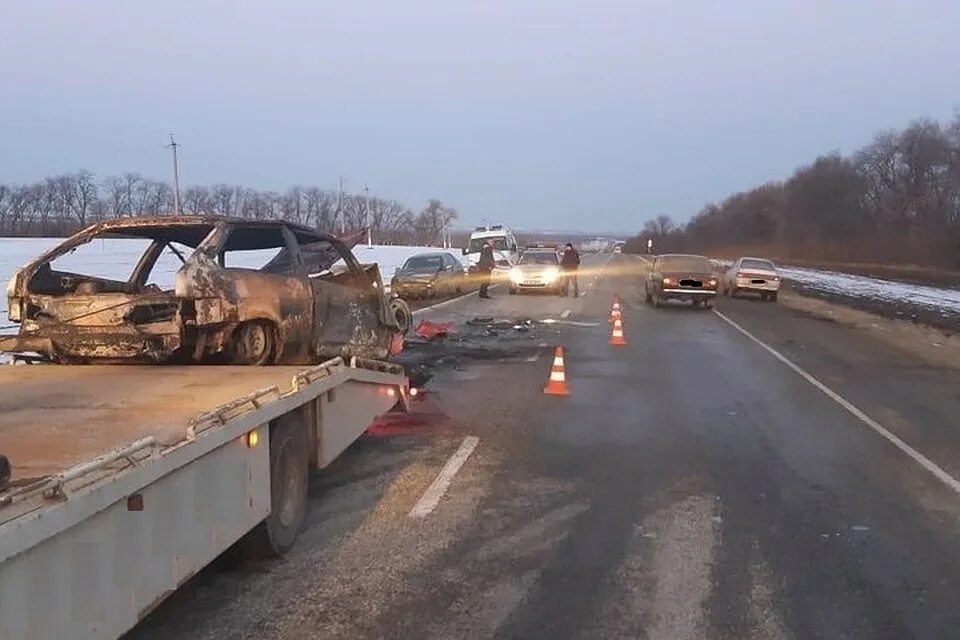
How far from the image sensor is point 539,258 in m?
37.0

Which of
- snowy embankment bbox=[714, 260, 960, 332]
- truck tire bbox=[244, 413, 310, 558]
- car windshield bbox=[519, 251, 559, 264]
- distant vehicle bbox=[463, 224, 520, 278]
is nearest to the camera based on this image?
truck tire bbox=[244, 413, 310, 558]

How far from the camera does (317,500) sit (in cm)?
738

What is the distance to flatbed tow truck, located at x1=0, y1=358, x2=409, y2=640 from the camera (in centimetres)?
344

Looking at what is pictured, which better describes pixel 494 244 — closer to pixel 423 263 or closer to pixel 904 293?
pixel 423 263

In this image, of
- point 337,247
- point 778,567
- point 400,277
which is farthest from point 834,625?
point 400,277

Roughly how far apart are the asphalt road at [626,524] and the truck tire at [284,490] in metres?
0.13

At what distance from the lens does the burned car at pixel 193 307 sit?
25.7 ft

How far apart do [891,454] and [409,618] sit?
5877mm

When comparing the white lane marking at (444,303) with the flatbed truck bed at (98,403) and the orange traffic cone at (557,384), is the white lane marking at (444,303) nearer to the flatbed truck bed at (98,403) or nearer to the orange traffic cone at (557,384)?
the orange traffic cone at (557,384)

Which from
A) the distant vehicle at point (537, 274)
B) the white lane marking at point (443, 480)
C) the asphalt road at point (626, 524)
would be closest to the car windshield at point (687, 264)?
the distant vehicle at point (537, 274)

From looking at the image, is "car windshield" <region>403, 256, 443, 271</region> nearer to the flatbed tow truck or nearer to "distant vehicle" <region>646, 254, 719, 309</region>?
"distant vehicle" <region>646, 254, 719, 309</region>

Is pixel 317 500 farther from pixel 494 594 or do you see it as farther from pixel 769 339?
pixel 769 339

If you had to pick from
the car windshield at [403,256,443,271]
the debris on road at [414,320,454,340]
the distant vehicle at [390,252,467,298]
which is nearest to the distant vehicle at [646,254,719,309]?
the distant vehicle at [390,252,467,298]

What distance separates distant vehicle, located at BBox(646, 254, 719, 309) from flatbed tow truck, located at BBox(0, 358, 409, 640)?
23477 mm
